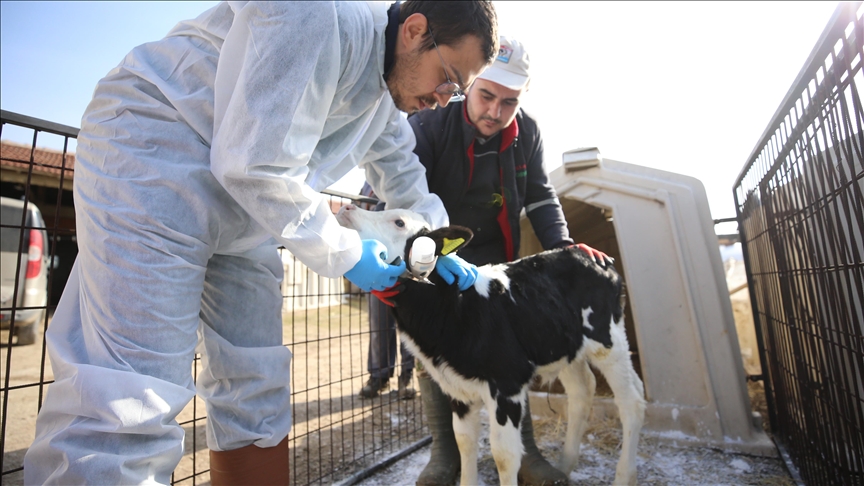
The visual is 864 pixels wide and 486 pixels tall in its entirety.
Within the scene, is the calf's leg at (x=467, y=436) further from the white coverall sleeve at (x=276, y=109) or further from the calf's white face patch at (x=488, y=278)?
the white coverall sleeve at (x=276, y=109)

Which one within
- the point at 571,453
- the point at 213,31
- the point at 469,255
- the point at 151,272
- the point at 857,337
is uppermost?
the point at 213,31

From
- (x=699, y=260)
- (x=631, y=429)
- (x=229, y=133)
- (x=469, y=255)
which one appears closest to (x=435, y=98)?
(x=229, y=133)

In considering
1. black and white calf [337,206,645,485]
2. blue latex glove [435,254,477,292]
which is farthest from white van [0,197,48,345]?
blue latex glove [435,254,477,292]

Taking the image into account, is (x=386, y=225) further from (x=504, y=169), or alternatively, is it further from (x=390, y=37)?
(x=504, y=169)

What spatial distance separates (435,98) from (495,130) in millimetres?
1362

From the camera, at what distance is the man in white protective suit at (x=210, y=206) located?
146 cm

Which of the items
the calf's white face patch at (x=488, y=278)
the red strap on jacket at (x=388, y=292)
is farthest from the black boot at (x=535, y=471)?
the red strap on jacket at (x=388, y=292)

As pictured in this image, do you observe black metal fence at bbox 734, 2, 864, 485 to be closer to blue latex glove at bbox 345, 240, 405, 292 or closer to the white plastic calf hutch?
the white plastic calf hutch

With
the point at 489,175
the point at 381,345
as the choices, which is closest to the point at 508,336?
the point at 489,175

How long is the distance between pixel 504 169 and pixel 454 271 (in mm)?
1249

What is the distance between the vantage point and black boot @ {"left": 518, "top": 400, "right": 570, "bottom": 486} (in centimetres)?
300

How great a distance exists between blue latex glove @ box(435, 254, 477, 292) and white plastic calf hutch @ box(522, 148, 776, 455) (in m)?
2.04

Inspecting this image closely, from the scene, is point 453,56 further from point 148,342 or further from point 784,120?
point 784,120

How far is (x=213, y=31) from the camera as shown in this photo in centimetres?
184
